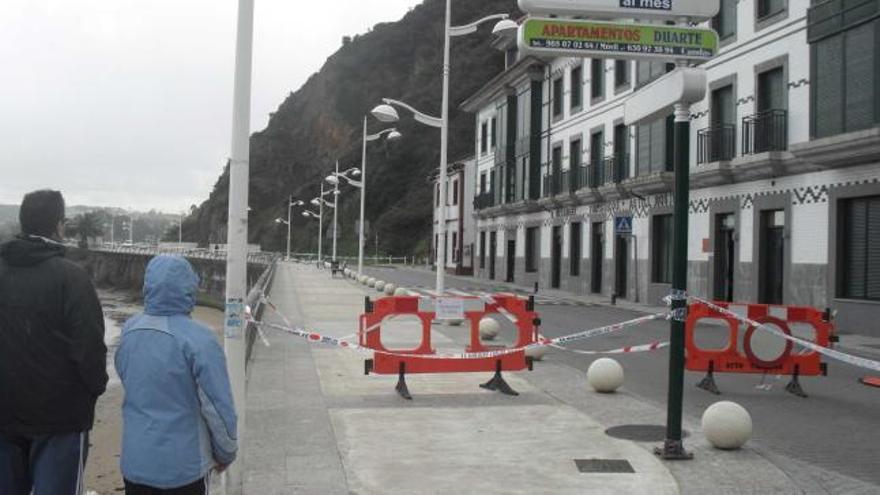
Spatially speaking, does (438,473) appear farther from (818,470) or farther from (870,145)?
(870,145)

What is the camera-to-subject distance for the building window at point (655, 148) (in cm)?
2705

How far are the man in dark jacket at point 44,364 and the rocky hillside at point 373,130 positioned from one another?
288 ft

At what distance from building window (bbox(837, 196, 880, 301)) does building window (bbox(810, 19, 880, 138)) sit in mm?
1763

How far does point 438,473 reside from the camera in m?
6.24

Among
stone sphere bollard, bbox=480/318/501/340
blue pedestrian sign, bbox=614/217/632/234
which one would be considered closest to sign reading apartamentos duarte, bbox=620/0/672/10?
stone sphere bollard, bbox=480/318/501/340

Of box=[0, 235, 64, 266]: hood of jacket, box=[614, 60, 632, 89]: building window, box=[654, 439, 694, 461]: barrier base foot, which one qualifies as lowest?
box=[654, 439, 694, 461]: barrier base foot

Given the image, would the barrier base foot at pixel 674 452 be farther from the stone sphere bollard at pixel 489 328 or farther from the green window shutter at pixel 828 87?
the green window shutter at pixel 828 87

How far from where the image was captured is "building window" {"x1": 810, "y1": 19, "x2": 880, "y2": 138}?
1791 centimetres

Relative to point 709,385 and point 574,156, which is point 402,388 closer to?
point 709,385

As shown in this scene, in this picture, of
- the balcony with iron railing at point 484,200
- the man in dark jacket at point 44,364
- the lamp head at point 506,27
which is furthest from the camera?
the balcony with iron railing at point 484,200

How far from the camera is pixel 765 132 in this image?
2172 cm

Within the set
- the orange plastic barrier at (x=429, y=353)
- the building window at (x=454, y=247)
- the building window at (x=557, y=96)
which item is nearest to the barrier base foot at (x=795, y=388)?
the orange plastic barrier at (x=429, y=353)

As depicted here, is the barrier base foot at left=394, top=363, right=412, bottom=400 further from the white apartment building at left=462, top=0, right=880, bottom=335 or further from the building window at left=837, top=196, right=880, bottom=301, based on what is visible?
the building window at left=837, top=196, right=880, bottom=301

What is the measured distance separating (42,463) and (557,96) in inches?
1424
